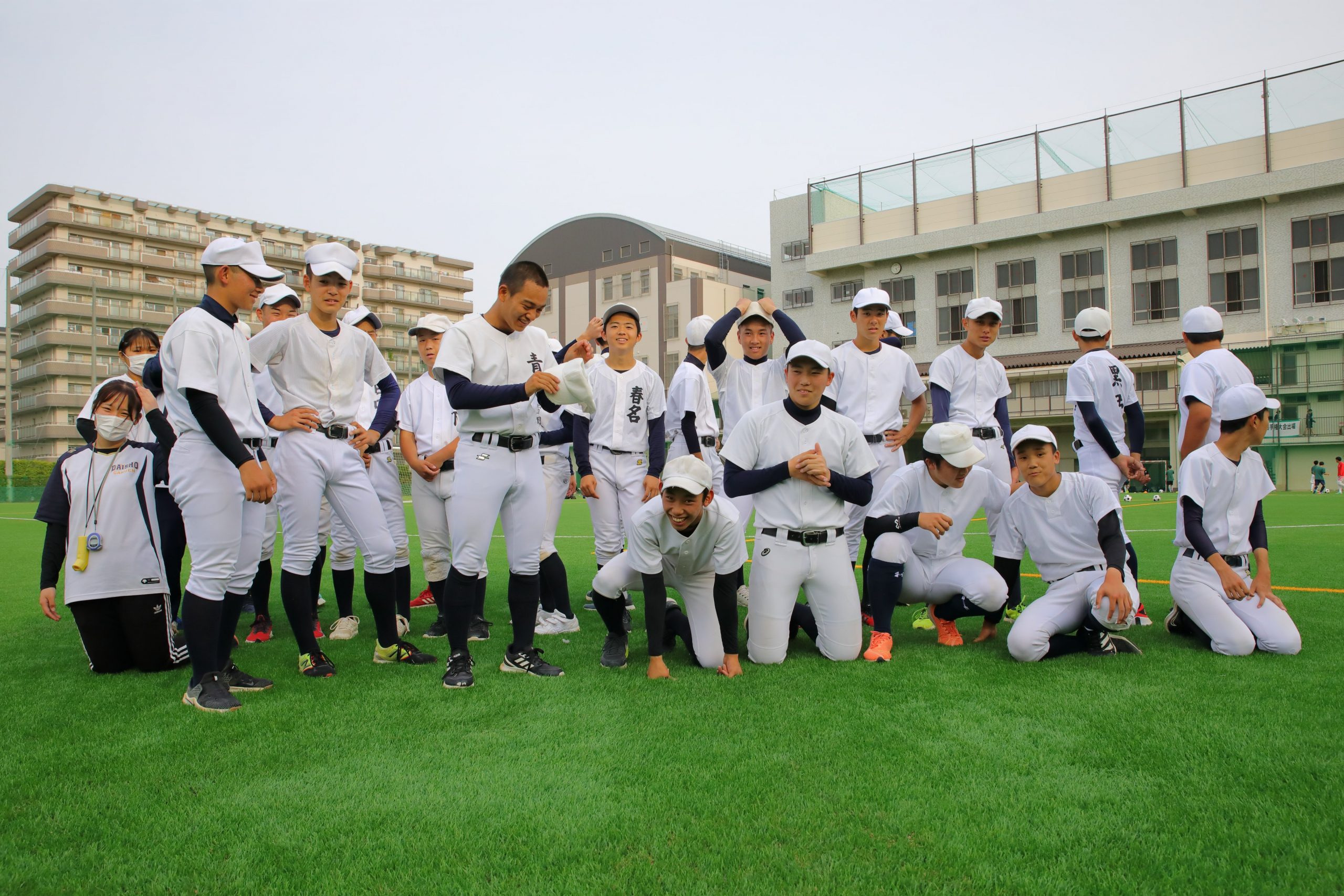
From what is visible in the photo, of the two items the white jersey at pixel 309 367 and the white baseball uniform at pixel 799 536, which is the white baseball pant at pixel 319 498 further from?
the white baseball uniform at pixel 799 536

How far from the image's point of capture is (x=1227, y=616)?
486 centimetres

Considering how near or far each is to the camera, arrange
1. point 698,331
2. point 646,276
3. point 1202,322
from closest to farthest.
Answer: point 1202,322 → point 698,331 → point 646,276

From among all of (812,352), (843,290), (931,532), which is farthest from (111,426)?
(843,290)

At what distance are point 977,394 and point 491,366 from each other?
3.90 m

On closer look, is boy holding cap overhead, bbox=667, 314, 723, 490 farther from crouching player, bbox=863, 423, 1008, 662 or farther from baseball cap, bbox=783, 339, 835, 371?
baseball cap, bbox=783, 339, 835, 371

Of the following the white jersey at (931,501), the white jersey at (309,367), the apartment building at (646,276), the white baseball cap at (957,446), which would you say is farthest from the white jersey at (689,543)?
the apartment building at (646,276)

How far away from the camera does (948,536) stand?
18.6 ft

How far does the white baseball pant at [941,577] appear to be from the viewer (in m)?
5.20

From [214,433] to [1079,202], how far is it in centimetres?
4721

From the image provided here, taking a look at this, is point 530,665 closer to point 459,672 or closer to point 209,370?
point 459,672

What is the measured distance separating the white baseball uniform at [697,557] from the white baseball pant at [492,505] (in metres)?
0.56

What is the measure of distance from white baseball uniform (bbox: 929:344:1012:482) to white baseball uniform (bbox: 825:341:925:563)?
0.96ft

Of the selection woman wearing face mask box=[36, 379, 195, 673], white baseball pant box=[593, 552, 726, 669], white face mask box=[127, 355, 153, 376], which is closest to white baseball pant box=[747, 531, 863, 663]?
white baseball pant box=[593, 552, 726, 669]

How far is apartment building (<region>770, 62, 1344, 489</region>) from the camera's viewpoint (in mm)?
37469
